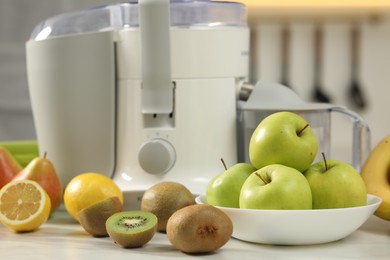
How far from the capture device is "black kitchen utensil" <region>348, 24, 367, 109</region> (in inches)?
109

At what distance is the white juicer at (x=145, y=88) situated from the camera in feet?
4.07

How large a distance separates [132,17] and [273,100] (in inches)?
10.1

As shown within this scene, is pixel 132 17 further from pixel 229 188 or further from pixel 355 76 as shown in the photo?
pixel 355 76

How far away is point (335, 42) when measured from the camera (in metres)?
2.77

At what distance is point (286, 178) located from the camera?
951mm

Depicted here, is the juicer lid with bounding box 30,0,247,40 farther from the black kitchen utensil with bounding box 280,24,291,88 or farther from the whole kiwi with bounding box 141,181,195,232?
the black kitchen utensil with bounding box 280,24,291,88

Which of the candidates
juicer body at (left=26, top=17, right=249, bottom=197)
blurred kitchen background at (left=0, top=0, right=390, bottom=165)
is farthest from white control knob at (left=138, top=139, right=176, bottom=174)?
blurred kitchen background at (left=0, top=0, right=390, bottom=165)

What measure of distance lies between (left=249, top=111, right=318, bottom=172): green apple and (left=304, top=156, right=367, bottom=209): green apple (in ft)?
0.09

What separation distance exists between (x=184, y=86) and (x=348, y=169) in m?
0.34

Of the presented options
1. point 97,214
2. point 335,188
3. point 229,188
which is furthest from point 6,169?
point 335,188

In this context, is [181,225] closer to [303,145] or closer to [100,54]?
[303,145]

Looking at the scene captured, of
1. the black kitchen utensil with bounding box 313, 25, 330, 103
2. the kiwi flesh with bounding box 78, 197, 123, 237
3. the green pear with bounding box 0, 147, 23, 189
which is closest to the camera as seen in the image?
the kiwi flesh with bounding box 78, 197, 123, 237

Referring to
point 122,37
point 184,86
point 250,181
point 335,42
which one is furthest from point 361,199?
point 335,42

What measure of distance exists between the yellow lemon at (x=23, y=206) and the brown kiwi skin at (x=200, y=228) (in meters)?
0.24
